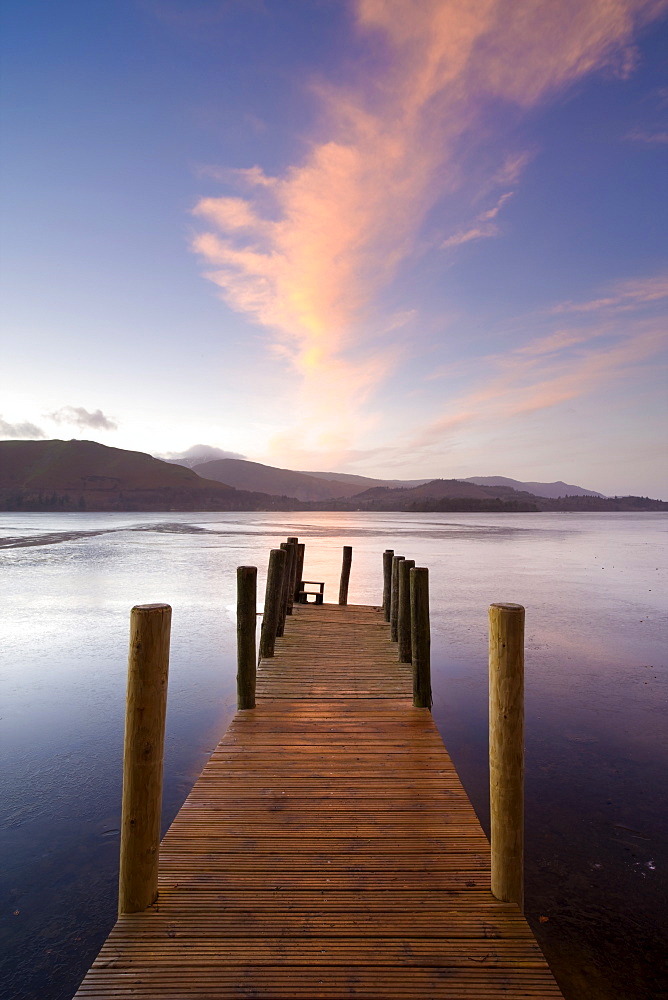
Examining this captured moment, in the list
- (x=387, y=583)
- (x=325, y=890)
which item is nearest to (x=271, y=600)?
(x=387, y=583)

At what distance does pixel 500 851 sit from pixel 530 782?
12.9ft

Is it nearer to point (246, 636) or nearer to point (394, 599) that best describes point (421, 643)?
point (246, 636)

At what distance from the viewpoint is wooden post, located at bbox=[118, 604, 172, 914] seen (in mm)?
Answer: 3092

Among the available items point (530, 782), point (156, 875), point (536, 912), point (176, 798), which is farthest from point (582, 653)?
point (156, 875)

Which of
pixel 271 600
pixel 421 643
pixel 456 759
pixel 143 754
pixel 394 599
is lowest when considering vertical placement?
pixel 456 759

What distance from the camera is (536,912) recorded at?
4379 mm

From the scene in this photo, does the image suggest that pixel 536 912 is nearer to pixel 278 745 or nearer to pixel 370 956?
pixel 370 956

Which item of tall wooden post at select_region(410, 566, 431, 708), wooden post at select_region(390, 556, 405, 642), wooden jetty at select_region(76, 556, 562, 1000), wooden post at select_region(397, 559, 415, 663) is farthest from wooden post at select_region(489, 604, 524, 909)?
wooden post at select_region(390, 556, 405, 642)

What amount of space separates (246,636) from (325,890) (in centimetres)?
352

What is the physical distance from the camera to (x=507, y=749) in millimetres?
3279

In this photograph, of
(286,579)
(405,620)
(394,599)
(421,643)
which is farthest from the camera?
(286,579)

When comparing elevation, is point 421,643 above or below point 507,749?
below

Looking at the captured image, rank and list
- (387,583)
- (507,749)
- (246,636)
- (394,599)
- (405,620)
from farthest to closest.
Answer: (387,583)
(394,599)
(405,620)
(246,636)
(507,749)

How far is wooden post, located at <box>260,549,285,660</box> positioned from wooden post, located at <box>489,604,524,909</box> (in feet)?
18.3
